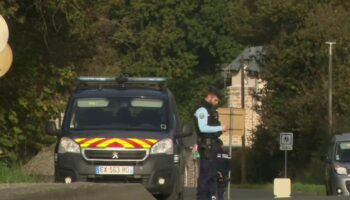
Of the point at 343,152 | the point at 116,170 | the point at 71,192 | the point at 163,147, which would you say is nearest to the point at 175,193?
the point at 163,147

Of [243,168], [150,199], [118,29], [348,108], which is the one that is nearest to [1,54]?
[150,199]

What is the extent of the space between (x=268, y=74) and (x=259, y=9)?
3.63 metres

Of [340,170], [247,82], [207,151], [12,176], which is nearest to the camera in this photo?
[12,176]

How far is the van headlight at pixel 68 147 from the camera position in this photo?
1727 cm

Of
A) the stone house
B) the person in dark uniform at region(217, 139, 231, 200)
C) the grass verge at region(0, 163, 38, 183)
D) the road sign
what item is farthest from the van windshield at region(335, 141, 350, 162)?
the stone house

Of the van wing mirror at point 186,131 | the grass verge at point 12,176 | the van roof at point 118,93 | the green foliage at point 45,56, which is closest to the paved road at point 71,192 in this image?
the grass verge at point 12,176

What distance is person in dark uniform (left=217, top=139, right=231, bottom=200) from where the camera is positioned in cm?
1659

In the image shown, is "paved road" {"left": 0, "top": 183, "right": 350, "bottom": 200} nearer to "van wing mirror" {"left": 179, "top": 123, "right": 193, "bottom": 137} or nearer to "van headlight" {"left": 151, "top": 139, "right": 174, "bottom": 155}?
"van headlight" {"left": 151, "top": 139, "right": 174, "bottom": 155}

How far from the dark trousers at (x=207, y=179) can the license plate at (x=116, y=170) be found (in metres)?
1.29

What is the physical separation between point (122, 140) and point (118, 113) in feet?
2.48

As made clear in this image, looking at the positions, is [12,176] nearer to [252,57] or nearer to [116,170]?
[116,170]

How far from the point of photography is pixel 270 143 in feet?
200

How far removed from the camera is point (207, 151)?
53.6 feet

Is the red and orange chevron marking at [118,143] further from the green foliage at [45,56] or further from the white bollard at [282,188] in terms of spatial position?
the white bollard at [282,188]
